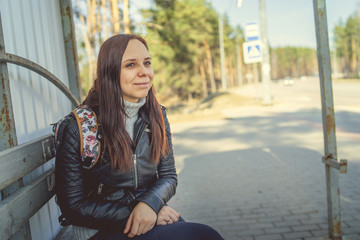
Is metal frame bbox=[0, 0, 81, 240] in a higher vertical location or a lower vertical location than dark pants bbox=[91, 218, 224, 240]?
higher

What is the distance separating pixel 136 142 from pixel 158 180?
330 mm

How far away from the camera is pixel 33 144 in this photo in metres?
2.01

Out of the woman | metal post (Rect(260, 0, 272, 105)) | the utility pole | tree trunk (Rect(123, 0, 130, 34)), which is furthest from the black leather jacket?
metal post (Rect(260, 0, 272, 105))

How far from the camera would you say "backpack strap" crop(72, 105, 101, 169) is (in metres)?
1.88

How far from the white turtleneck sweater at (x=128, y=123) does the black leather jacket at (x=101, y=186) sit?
0.12 feet

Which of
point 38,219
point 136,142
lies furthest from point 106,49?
point 38,219

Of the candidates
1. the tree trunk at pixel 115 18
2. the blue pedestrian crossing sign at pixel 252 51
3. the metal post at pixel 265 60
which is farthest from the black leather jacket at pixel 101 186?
the metal post at pixel 265 60

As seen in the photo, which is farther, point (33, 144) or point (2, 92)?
point (33, 144)

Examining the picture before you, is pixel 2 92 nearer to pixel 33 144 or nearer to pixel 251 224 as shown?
pixel 33 144

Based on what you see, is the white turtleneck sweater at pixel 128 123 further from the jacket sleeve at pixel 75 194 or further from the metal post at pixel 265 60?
the metal post at pixel 265 60

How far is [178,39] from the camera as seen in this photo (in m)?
20.6

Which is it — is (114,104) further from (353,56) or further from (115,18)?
(353,56)

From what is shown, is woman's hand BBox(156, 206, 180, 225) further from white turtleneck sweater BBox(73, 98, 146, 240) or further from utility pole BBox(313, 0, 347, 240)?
utility pole BBox(313, 0, 347, 240)

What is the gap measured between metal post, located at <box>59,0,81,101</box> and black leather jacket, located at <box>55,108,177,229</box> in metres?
1.56
